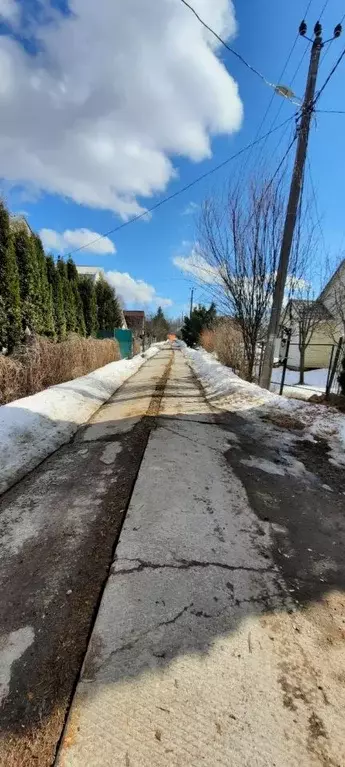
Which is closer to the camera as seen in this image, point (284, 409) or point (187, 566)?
point (187, 566)

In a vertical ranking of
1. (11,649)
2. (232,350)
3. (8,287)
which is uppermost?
(8,287)

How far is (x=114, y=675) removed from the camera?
1.61 m

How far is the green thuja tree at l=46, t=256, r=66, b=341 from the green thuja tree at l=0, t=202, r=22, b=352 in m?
4.23

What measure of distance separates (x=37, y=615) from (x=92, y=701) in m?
0.61

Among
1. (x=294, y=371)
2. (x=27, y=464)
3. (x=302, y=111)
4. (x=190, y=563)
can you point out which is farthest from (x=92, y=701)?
(x=294, y=371)

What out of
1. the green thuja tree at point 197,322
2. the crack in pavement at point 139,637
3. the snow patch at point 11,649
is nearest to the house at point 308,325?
the crack in pavement at point 139,637

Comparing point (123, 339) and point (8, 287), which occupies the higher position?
point (8, 287)

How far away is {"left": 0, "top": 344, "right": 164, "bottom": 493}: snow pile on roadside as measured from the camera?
393 centimetres

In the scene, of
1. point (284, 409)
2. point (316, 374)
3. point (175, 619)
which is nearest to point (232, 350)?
point (316, 374)

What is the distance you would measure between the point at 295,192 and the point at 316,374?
13.4 m

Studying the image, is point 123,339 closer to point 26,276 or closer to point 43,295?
point 43,295

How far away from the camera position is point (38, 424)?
16.5 ft

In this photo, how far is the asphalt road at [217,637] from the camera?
1.38 m

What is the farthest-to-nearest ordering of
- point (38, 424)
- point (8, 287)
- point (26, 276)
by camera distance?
1. point (26, 276)
2. point (8, 287)
3. point (38, 424)
